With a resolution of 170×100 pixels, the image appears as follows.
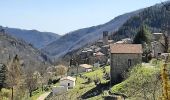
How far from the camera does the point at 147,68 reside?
2117 inches

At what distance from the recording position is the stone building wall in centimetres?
5719

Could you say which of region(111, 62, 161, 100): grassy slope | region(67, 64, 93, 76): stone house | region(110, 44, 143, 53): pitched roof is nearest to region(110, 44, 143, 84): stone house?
region(110, 44, 143, 53): pitched roof

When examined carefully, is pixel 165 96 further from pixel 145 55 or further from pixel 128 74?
pixel 145 55

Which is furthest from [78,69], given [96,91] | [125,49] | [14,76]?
[125,49]

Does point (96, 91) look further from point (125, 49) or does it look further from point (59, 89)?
point (59, 89)

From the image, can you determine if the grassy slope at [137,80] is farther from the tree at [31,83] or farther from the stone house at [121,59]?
the tree at [31,83]

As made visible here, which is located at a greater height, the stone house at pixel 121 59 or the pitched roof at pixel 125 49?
the pitched roof at pixel 125 49

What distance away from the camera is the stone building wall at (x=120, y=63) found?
57188mm

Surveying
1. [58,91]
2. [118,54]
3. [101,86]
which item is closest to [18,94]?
[58,91]

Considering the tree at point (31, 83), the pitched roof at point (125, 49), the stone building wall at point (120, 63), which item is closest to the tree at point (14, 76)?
the tree at point (31, 83)

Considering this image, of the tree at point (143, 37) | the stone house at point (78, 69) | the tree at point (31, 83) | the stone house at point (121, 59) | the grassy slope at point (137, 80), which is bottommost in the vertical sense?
the tree at point (31, 83)

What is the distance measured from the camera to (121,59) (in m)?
57.3

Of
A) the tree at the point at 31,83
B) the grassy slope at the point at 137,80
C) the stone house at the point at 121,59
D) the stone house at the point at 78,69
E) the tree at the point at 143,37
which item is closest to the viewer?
the grassy slope at the point at 137,80

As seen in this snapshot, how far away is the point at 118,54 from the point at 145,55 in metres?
13.0
